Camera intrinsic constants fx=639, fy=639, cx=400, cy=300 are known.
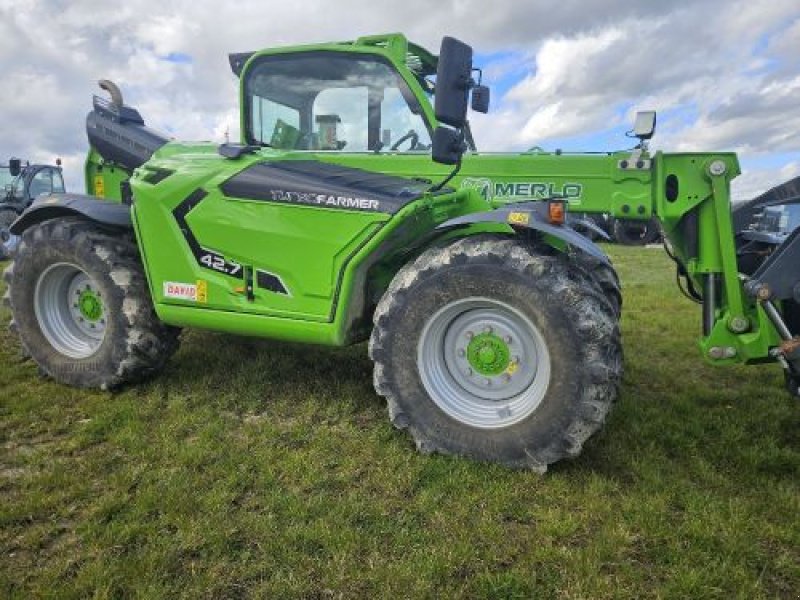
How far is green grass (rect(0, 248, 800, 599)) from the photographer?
2.45 meters

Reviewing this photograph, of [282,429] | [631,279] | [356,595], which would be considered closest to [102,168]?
[282,429]

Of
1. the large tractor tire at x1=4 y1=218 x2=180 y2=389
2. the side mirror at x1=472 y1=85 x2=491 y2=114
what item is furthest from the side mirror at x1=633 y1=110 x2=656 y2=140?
the large tractor tire at x1=4 y1=218 x2=180 y2=389

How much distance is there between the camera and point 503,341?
346cm

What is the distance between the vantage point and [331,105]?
4.53 meters

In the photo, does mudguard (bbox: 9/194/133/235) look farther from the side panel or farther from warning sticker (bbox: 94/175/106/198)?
warning sticker (bbox: 94/175/106/198)

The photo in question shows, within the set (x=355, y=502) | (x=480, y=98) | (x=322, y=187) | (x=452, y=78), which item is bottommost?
(x=355, y=502)

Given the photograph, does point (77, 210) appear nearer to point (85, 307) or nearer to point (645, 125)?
point (85, 307)

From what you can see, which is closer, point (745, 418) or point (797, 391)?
point (797, 391)

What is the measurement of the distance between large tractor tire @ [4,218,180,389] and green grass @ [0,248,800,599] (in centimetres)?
20

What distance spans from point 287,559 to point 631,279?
10023mm

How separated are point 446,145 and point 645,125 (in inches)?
53.2

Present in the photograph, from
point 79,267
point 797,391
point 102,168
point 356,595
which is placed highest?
point 102,168

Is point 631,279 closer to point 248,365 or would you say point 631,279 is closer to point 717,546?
point 248,365

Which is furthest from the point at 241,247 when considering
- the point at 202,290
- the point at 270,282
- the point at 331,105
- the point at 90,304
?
the point at 90,304
